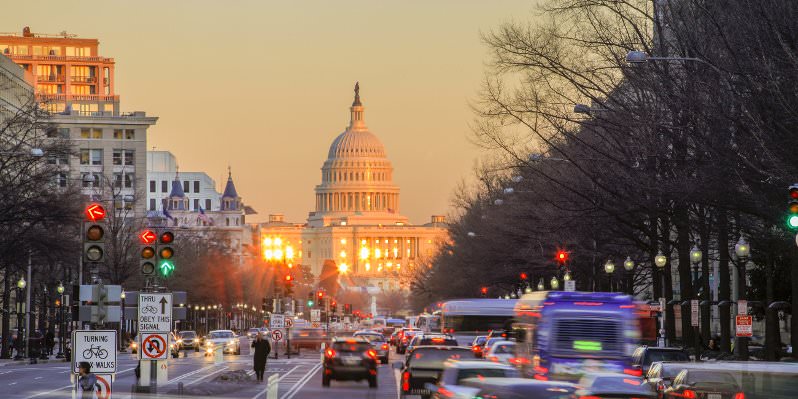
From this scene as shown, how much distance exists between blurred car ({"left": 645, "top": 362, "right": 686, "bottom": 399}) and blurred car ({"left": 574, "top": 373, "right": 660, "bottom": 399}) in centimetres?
813

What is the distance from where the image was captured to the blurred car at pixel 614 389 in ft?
81.5

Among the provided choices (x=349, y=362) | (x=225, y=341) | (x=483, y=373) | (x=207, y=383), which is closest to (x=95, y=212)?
(x=483, y=373)

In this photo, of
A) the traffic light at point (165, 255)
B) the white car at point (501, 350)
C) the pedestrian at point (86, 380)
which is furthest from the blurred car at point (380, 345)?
the pedestrian at point (86, 380)

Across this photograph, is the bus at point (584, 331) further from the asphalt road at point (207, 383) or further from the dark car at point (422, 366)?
the asphalt road at point (207, 383)

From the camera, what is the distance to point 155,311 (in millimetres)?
33625

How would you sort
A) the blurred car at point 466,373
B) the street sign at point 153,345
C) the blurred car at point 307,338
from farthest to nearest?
the blurred car at point 307,338 → the street sign at point 153,345 → the blurred car at point 466,373

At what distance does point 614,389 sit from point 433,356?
49.0 feet

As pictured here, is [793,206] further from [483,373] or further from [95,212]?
[95,212]

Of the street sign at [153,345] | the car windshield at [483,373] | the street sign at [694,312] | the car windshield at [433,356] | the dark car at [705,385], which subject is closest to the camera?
the car windshield at [483,373]

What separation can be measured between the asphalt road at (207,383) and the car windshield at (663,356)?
22.6 feet

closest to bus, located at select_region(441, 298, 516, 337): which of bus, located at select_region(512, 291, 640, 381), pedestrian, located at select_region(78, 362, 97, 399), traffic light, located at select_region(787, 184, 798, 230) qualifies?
bus, located at select_region(512, 291, 640, 381)

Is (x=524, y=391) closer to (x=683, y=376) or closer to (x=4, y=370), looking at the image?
(x=683, y=376)

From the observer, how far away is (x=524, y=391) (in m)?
22.0

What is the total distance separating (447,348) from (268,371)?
2507 centimetres
